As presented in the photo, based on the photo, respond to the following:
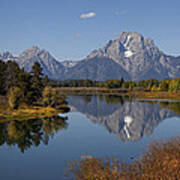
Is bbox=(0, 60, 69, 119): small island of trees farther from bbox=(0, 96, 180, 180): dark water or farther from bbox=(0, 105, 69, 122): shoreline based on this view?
bbox=(0, 96, 180, 180): dark water

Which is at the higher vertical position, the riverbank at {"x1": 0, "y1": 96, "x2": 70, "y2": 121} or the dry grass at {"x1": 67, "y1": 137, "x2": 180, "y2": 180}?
the dry grass at {"x1": 67, "y1": 137, "x2": 180, "y2": 180}

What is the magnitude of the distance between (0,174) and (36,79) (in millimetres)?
80010

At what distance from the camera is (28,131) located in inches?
2692

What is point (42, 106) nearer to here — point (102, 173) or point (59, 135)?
point (59, 135)

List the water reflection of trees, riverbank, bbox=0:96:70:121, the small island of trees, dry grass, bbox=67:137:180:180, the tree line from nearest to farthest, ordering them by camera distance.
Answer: dry grass, bbox=67:137:180:180, the water reflection of trees, riverbank, bbox=0:96:70:121, the small island of trees, the tree line

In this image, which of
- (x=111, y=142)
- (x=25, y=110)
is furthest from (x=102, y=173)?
(x=25, y=110)

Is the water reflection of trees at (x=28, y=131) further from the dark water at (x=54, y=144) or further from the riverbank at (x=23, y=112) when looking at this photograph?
the riverbank at (x=23, y=112)

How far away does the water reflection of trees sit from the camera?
189ft

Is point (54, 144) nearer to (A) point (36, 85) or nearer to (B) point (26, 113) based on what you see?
(B) point (26, 113)

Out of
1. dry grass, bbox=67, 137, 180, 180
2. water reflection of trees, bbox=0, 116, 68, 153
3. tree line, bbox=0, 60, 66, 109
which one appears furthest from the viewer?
tree line, bbox=0, 60, 66, 109

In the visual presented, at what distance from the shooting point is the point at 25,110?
316 ft

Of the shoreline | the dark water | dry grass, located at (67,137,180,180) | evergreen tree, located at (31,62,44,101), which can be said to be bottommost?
the dark water

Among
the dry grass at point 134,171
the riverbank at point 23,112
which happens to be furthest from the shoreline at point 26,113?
the dry grass at point 134,171

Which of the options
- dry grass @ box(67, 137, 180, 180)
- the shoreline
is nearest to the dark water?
the shoreline
